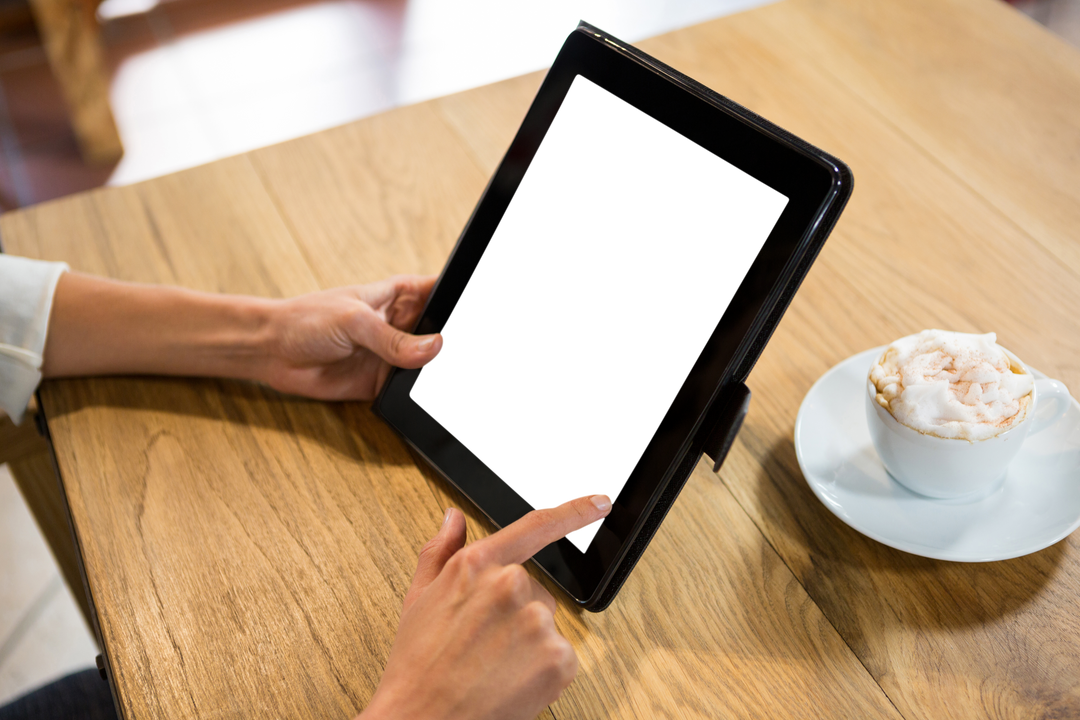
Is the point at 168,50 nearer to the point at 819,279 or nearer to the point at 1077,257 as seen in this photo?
the point at 819,279

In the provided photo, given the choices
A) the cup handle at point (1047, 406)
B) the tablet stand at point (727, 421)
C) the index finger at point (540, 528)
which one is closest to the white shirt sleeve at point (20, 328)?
the index finger at point (540, 528)

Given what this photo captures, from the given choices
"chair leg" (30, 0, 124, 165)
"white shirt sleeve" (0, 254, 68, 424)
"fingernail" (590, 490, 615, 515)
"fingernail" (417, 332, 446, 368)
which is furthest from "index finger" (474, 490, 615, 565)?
"chair leg" (30, 0, 124, 165)

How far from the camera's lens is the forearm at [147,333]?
0.80 meters

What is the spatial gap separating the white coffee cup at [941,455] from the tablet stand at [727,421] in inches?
5.2

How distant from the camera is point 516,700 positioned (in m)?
0.55

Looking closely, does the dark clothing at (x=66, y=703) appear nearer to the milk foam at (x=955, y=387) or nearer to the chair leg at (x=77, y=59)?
the milk foam at (x=955, y=387)

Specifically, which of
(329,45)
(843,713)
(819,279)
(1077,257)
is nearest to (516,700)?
(843,713)

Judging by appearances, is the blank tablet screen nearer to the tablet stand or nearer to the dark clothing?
the tablet stand

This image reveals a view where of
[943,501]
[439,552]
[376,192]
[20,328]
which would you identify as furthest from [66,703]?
[943,501]

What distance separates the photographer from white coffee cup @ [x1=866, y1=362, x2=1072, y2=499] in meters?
0.61

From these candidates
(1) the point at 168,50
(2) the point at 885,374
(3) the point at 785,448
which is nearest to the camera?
(2) the point at 885,374

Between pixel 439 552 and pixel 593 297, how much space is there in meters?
0.23

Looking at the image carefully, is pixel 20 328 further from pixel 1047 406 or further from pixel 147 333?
pixel 1047 406

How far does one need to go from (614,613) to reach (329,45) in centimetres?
246
